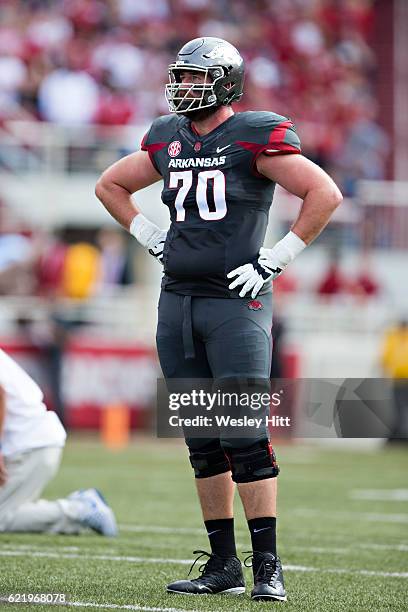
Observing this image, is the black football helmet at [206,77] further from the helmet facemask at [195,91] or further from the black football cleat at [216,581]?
the black football cleat at [216,581]

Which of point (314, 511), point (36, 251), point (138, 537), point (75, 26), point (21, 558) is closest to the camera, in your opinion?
point (21, 558)

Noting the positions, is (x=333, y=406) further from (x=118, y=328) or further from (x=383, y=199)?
→ (x=383, y=199)

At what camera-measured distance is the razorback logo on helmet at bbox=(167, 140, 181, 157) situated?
15.1 ft

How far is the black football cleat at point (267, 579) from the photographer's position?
4.32m

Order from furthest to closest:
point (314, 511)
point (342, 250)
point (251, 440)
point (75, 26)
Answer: point (75, 26) < point (342, 250) < point (314, 511) < point (251, 440)

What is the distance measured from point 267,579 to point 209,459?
492 mm

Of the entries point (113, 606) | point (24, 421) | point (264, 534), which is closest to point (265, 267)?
point (264, 534)

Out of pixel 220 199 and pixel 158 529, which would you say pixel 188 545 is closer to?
pixel 158 529

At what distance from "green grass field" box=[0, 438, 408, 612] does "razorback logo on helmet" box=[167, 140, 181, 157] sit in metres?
1.54

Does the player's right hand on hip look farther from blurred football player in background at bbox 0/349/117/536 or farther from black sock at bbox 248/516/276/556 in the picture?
blurred football player in background at bbox 0/349/117/536

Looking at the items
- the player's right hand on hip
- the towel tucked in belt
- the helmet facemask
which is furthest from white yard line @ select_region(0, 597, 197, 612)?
the helmet facemask

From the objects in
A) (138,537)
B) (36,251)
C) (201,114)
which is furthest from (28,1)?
(201,114)

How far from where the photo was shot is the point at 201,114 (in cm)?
459

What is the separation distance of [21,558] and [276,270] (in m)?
1.72
